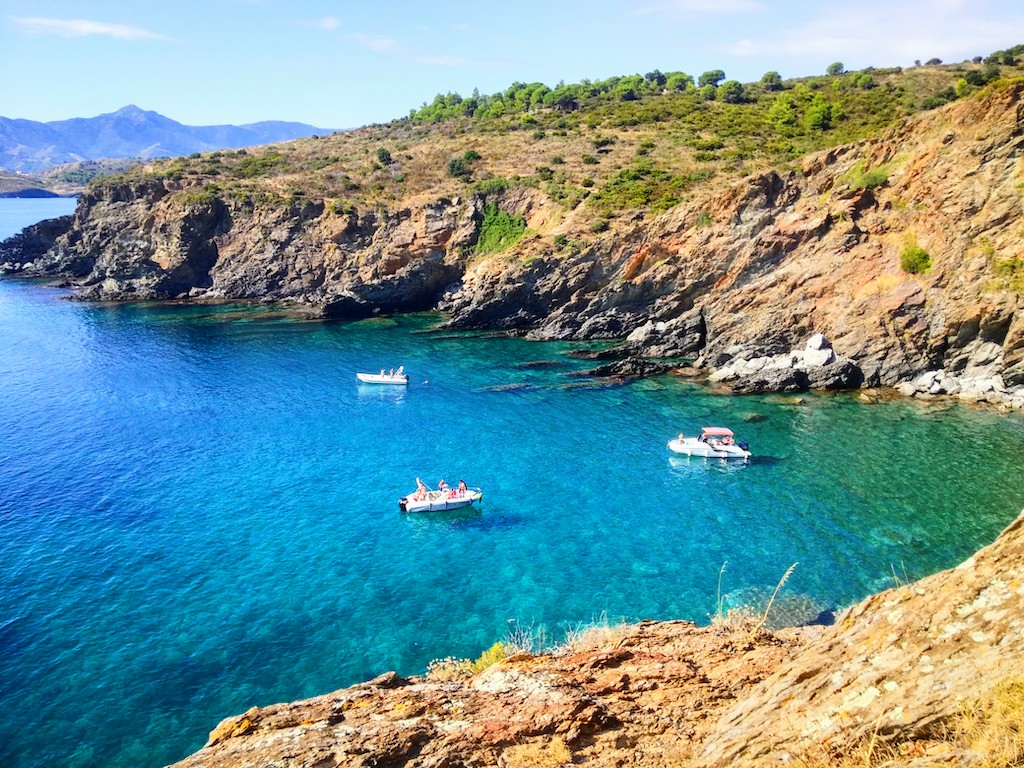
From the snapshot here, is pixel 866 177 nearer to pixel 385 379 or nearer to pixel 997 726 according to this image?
pixel 385 379

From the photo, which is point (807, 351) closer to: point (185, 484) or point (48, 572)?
point (185, 484)

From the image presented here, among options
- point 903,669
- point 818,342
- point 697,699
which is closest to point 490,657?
point 697,699

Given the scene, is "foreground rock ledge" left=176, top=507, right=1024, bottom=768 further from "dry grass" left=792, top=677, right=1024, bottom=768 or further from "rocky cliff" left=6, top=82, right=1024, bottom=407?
"rocky cliff" left=6, top=82, right=1024, bottom=407

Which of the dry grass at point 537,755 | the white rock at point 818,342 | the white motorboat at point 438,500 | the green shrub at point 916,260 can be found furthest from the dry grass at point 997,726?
the green shrub at point 916,260

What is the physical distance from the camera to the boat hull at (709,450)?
3678 cm

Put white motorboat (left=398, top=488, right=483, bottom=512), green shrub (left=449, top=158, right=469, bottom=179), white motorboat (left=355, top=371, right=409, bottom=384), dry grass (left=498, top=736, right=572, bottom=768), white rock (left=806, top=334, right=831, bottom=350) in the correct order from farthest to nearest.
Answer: green shrub (left=449, top=158, right=469, bottom=179) < white motorboat (left=355, top=371, right=409, bottom=384) < white rock (left=806, top=334, right=831, bottom=350) < white motorboat (left=398, top=488, right=483, bottom=512) < dry grass (left=498, top=736, right=572, bottom=768)

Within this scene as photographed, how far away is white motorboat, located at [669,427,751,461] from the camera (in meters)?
36.8

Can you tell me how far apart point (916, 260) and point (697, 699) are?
48.6m

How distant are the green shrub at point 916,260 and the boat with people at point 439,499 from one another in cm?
3743

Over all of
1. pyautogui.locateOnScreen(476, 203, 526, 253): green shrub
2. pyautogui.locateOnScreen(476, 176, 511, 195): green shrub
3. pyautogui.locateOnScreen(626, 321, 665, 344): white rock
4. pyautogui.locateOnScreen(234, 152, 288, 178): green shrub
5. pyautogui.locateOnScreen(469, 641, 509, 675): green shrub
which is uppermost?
pyautogui.locateOnScreen(234, 152, 288, 178): green shrub

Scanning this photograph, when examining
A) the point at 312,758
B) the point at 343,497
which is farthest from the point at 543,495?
the point at 312,758

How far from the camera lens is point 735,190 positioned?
59.0m

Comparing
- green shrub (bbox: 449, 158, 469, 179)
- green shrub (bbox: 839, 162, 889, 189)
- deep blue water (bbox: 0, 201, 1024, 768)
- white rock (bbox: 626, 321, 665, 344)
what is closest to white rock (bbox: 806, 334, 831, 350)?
deep blue water (bbox: 0, 201, 1024, 768)

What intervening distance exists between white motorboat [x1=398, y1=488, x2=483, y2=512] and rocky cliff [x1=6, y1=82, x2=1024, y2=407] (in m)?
25.5
